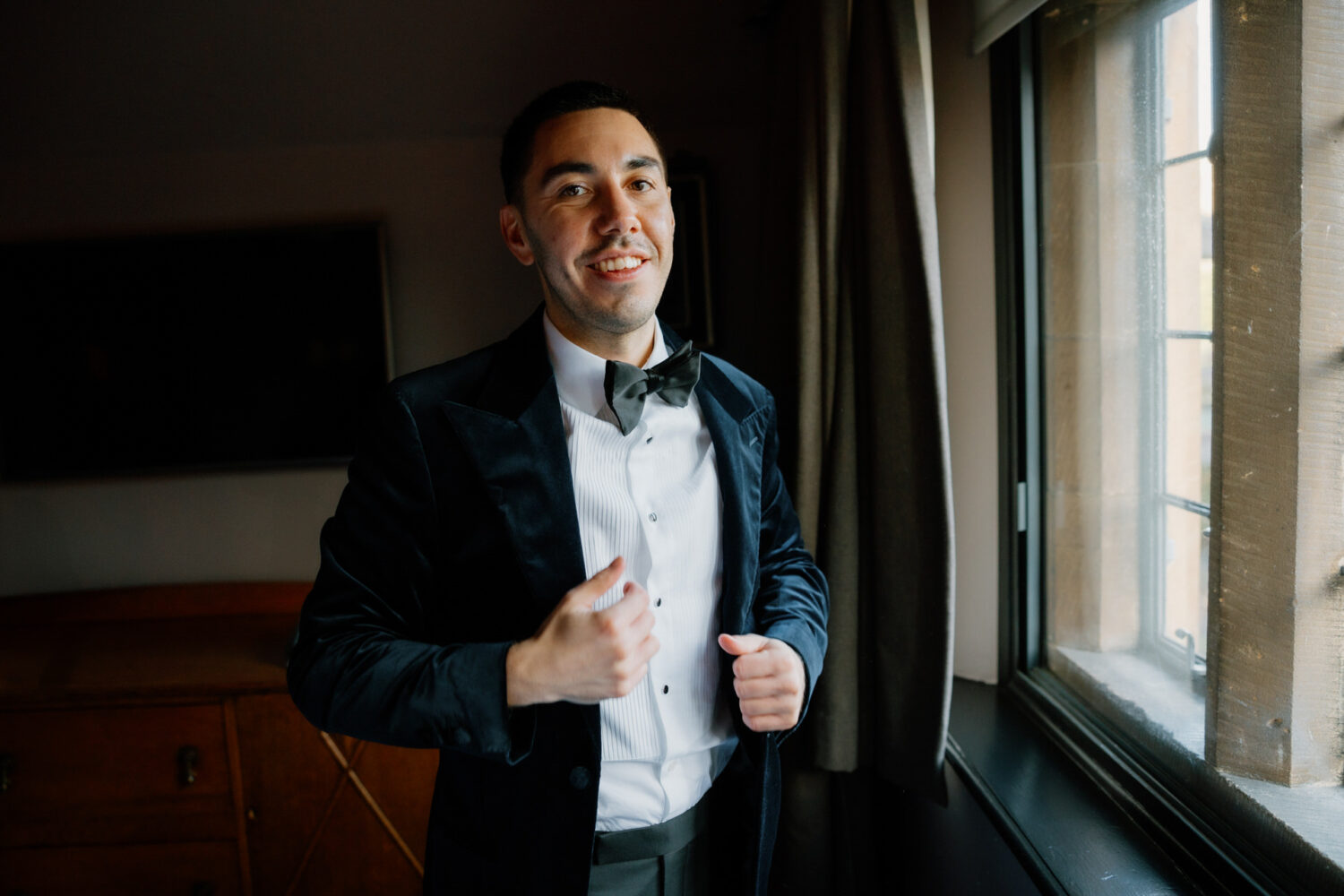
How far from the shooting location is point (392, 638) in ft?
3.26

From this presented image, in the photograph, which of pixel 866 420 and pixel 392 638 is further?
pixel 866 420

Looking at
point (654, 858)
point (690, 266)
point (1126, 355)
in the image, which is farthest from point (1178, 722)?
point (690, 266)

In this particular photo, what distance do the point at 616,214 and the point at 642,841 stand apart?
2.70ft

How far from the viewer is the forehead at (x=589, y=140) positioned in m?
1.10

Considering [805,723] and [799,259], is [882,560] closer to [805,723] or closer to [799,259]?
[805,723]

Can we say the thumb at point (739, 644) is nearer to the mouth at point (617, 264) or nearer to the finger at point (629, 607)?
the finger at point (629, 607)

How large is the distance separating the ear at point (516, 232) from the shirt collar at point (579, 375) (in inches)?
4.8

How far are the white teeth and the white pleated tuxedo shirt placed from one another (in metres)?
0.13

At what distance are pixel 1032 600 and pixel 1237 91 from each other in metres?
0.99

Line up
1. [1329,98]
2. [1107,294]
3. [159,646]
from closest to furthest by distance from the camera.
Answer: [1329,98] < [1107,294] < [159,646]

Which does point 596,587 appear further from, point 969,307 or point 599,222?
point 969,307

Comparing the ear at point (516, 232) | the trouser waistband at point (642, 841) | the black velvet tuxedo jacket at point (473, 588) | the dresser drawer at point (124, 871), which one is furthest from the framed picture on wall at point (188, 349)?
the trouser waistband at point (642, 841)

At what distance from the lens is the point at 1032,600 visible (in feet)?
5.44

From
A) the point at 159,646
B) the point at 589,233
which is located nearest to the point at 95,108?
the point at 159,646
